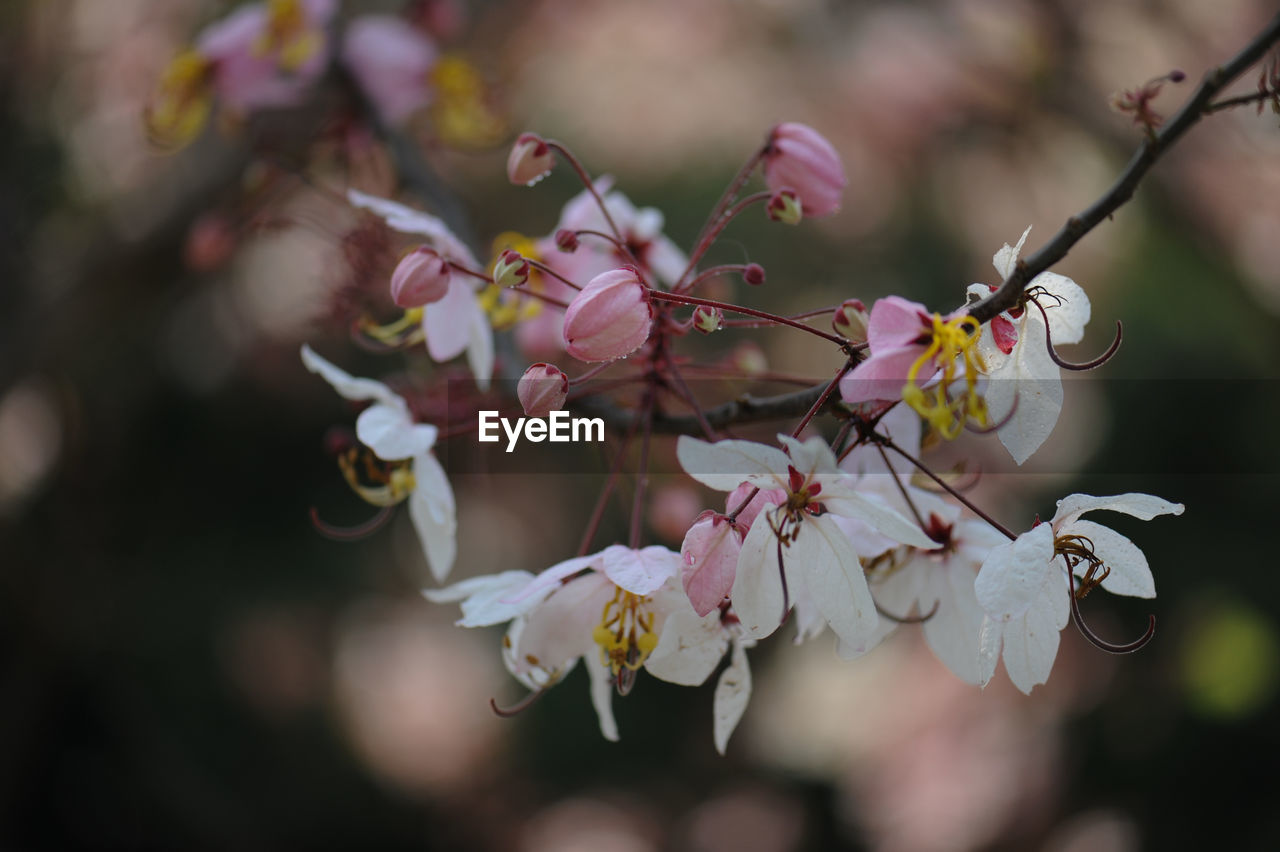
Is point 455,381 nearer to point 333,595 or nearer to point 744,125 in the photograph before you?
point 333,595

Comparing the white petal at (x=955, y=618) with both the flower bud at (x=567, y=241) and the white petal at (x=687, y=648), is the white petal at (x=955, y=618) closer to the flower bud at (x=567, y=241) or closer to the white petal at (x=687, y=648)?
the white petal at (x=687, y=648)

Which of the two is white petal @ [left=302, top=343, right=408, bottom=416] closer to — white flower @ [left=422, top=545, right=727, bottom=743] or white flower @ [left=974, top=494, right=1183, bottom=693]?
white flower @ [left=422, top=545, right=727, bottom=743]

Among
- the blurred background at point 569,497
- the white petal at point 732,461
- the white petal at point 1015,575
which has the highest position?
the white petal at point 1015,575

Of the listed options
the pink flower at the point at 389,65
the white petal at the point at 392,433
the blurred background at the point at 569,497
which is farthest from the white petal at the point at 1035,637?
the blurred background at the point at 569,497

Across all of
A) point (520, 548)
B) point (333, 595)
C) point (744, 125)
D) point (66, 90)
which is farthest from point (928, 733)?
point (66, 90)

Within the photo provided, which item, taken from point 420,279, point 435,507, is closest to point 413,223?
point 420,279

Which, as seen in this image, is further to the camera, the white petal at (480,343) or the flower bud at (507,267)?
the white petal at (480,343)

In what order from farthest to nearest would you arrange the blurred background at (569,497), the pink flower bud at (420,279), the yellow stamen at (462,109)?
1. the blurred background at (569,497)
2. the yellow stamen at (462,109)
3. the pink flower bud at (420,279)

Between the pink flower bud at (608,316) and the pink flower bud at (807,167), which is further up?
the pink flower bud at (807,167)
